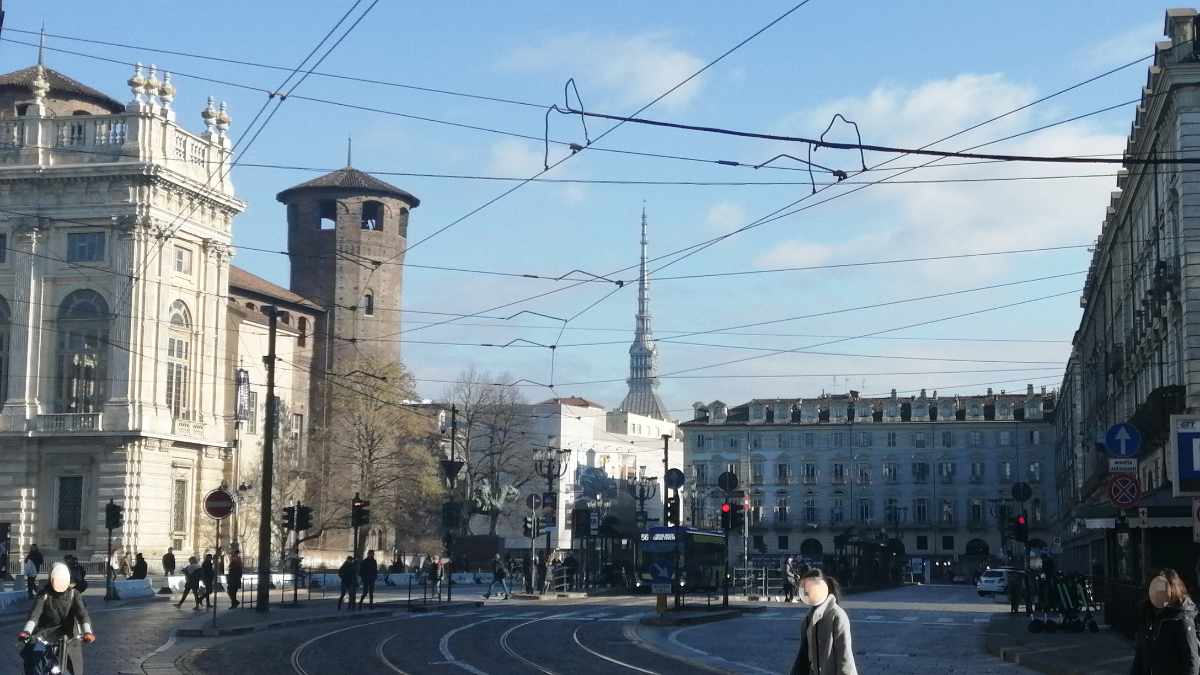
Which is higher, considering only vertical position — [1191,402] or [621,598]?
[1191,402]

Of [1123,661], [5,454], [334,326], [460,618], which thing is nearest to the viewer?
[1123,661]

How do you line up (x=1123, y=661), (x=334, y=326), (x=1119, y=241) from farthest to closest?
(x=334, y=326)
(x=1119, y=241)
(x=1123, y=661)

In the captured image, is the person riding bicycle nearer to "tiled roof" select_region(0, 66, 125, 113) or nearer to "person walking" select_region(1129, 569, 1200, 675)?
"person walking" select_region(1129, 569, 1200, 675)

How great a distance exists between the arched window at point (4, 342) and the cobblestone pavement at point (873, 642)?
114ft

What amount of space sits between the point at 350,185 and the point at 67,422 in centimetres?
3401

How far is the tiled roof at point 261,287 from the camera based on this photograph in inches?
3157

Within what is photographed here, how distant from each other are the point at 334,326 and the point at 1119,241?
5122cm

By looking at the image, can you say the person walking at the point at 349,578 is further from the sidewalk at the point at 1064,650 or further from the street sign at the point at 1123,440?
the street sign at the point at 1123,440

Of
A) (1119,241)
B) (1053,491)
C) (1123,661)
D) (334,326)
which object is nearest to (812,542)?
(1053,491)

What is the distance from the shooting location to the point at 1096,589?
123ft

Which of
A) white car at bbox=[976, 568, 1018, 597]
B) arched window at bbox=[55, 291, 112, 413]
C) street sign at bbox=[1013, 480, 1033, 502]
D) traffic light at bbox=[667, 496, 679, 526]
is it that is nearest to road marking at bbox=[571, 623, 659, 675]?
traffic light at bbox=[667, 496, 679, 526]

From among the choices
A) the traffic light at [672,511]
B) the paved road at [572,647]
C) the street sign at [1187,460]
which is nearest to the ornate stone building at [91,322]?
the paved road at [572,647]

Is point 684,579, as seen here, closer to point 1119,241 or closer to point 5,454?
point 1119,241

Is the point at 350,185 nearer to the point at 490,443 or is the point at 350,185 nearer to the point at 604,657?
the point at 490,443
